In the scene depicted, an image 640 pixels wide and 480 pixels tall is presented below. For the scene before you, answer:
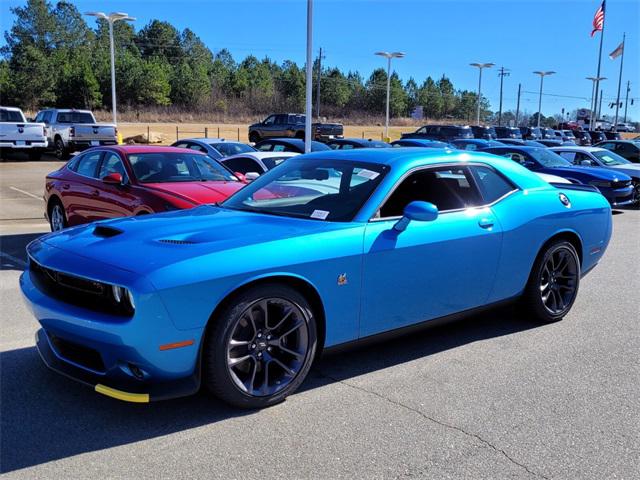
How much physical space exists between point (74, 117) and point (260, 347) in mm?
25967

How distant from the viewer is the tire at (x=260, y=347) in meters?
3.39

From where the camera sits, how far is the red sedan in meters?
7.33

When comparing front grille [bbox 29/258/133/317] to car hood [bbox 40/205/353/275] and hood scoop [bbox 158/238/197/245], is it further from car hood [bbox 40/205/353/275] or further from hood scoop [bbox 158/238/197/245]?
hood scoop [bbox 158/238/197/245]

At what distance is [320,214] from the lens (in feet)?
13.8

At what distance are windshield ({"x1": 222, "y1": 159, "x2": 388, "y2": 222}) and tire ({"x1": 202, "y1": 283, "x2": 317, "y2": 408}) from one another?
2.57 ft

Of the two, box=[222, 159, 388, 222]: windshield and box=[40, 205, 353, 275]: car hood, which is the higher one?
box=[222, 159, 388, 222]: windshield

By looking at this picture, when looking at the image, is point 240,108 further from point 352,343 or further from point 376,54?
point 352,343

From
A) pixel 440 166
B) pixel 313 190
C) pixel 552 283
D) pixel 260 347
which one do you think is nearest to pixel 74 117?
pixel 313 190

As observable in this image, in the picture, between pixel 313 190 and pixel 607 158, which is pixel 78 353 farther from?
pixel 607 158

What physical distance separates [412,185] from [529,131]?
139 feet

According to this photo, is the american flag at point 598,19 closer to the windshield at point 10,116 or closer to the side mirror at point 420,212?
the windshield at point 10,116

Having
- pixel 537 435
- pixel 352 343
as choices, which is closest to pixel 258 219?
pixel 352 343

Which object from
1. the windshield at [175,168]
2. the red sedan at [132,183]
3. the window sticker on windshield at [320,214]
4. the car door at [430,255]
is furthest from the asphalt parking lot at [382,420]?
the windshield at [175,168]

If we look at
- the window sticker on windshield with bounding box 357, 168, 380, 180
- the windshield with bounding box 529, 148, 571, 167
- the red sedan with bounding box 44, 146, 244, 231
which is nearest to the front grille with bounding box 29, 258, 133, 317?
the window sticker on windshield with bounding box 357, 168, 380, 180
